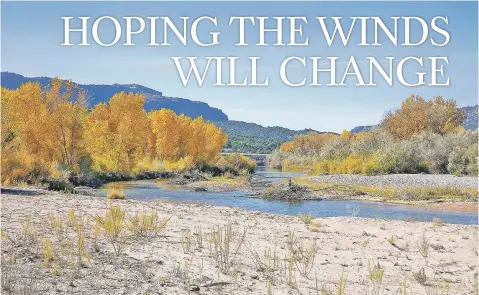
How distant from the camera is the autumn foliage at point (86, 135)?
106 feet

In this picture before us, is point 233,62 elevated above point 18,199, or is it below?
above

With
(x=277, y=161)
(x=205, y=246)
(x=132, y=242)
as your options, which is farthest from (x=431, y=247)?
(x=277, y=161)

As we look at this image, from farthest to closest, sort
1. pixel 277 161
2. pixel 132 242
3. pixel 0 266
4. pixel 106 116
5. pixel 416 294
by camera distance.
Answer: pixel 277 161 → pixel 106 116 → pixel 132 242 → pixel 416 294 → pixel 0 266

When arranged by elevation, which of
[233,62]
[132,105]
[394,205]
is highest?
[132,105]

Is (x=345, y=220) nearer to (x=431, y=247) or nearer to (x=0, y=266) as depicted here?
(x=431, y=247)

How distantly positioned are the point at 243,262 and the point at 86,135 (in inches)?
1321

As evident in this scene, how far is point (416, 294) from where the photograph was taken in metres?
6.66

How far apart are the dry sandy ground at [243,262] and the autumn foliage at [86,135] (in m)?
12.7

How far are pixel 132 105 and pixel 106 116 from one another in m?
2.75

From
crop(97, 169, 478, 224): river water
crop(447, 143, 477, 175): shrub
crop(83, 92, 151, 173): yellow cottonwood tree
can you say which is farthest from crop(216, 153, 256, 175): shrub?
crop(97, 169, 478, 224): river water

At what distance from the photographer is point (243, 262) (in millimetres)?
7371

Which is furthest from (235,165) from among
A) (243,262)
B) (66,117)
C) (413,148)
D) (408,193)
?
(243,262)

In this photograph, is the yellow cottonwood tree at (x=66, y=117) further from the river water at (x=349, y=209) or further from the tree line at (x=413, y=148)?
the tree line at (x=413, y=148)

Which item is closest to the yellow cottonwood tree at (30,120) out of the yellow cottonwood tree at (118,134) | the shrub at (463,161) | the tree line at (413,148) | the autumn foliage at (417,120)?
the yellow cottonwood tree at (118,134)
